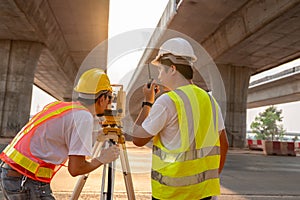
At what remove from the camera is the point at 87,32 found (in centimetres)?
2142

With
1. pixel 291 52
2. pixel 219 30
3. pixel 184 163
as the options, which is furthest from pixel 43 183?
pixel 291 52

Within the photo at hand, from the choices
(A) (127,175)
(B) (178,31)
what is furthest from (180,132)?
(B) (178,31)

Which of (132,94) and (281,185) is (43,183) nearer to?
(132,94)

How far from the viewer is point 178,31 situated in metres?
19.9

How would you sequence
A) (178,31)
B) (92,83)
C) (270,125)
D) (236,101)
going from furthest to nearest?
(270,125), (236,101), (178,31), (92,83)

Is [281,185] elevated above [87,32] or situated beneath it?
situated beneath

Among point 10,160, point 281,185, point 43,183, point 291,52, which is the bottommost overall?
point 281,185

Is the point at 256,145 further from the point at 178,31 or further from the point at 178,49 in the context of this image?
the point at 178,49

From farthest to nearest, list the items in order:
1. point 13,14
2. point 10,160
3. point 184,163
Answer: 1. point 13,14
2. point 10,160
3. point 184,163

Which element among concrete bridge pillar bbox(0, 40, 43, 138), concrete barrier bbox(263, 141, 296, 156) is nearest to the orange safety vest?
concrete bridge pillar bbox(0, 40, 43, 138)

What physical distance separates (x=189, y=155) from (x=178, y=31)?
18577mm

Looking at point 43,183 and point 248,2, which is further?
point 248,2

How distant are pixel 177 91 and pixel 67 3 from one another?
1645 centimetres

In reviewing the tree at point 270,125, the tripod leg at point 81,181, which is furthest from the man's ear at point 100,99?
the tree at point 270,125
